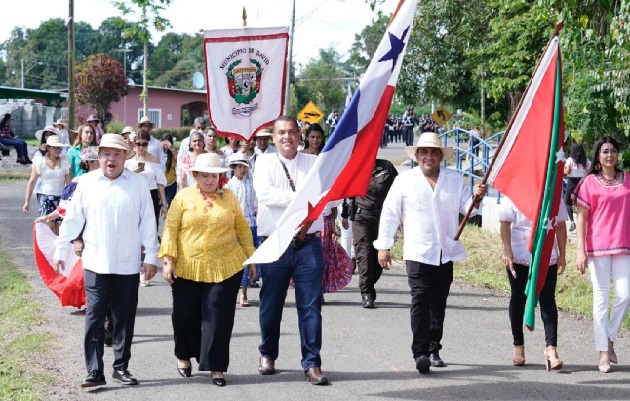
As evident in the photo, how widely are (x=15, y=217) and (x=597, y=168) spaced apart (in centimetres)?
1501

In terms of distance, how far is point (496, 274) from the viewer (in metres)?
14.3

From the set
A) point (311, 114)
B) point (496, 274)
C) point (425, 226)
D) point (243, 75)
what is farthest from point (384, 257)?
point (311, 114)

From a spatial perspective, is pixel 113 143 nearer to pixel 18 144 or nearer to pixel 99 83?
pixel 18 144

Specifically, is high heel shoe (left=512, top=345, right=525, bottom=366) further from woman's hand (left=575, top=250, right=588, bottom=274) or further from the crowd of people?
woman's hand (left=575, top=250, right=588, bottom=274)

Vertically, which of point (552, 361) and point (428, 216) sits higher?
point (428, 216)

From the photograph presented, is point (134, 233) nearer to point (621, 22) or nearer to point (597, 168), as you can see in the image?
point (597, 168)

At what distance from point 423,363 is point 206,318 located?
A: 1729mm

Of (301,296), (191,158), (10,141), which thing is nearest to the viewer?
(301,296)

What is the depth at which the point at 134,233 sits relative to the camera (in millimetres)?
7844

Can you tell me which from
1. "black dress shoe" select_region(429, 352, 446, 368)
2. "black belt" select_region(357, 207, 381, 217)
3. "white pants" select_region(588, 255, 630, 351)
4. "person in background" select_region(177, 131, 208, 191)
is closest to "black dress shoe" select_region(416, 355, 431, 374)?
"black dress shoe" select_region(429, 352, 446, 368)

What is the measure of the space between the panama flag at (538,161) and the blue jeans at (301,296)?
1542mm

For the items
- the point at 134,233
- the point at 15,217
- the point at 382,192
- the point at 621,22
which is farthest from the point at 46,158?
the point at 15,217

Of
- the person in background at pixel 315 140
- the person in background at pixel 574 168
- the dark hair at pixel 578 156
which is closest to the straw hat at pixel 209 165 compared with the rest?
the person in background at pixel 315 140

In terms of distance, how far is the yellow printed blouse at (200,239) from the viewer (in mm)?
7723
